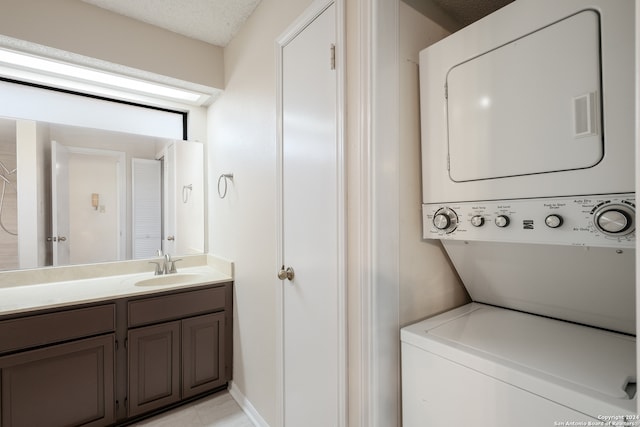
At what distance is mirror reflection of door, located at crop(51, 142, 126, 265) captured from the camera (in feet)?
6.92

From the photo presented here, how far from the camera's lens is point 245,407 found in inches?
79.0

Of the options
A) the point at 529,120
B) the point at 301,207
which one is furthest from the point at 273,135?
the point at 529,120

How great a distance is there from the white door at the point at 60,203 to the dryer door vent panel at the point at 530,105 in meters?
2.57

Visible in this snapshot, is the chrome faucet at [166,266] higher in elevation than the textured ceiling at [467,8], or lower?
lower

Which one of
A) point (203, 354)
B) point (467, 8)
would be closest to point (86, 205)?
point (203, 354)

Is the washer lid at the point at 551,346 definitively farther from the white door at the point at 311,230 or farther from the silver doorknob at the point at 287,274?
the silver doorknob at the point at 287,274

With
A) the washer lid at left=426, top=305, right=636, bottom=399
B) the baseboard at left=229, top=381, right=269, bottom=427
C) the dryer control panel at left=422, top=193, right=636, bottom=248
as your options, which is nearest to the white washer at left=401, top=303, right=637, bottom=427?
the washer lid at left=426, top=305, right=636, bottom=399

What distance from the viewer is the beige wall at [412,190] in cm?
114

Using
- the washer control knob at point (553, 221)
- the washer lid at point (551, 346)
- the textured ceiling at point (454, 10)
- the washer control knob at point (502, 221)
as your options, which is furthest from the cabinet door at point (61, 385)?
the textured ceiling at point (454, 10)

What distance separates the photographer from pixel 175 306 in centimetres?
200

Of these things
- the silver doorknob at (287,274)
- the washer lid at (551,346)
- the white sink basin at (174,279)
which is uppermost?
the silver doorknob at (287,274)

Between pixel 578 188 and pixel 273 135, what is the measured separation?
1373mm

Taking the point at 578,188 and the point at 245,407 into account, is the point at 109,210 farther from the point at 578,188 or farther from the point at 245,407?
the point at 578,188

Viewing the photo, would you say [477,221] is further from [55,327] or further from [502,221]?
[55,327]
